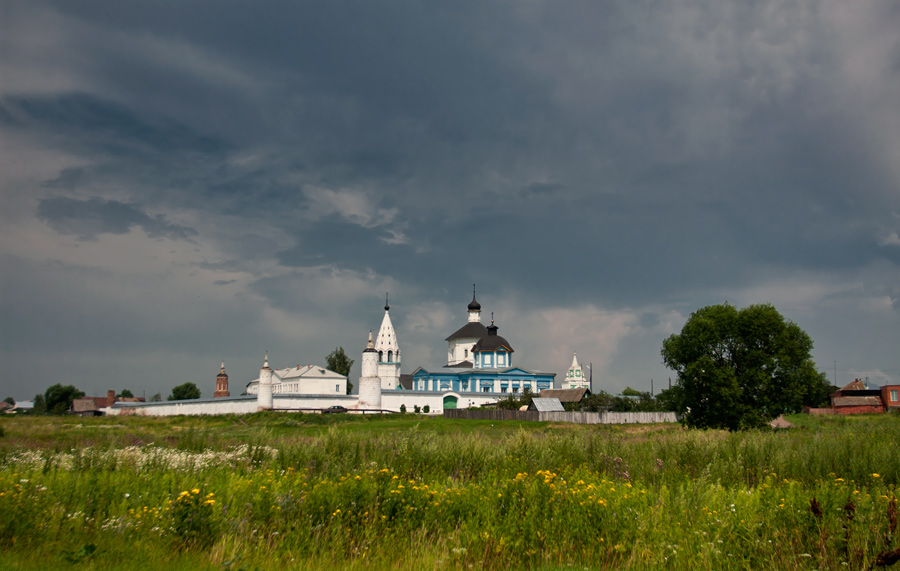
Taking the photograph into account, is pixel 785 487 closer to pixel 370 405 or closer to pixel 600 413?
pixel 600 413

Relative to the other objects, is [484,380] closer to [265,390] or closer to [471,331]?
[471,331]

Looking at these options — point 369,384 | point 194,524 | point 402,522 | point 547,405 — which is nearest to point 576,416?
point 547,405

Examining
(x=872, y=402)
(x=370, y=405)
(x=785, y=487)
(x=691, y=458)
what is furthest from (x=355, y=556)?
(x=872, y=402)

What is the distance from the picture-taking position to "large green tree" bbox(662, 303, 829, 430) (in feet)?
112

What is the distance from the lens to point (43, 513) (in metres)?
7.09

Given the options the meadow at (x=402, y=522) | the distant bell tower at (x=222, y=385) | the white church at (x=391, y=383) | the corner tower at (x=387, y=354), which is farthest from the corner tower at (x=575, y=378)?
the meadow at (x=402, y=522)

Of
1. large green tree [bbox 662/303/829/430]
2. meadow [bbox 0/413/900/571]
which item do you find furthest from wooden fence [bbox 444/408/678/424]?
meadow [bbox 0/413/900/571]

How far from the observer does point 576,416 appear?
163ft

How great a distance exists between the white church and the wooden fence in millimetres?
9704

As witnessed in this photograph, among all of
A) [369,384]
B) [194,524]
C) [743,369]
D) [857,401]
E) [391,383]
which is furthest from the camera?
[391,383]

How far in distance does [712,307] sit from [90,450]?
3428 cm

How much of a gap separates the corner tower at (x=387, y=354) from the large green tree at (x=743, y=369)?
137ft

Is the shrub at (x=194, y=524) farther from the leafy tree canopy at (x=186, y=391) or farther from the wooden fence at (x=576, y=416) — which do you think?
the leafy tree canopy at (x=186, y=391)

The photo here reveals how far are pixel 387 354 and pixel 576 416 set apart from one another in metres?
29.9
